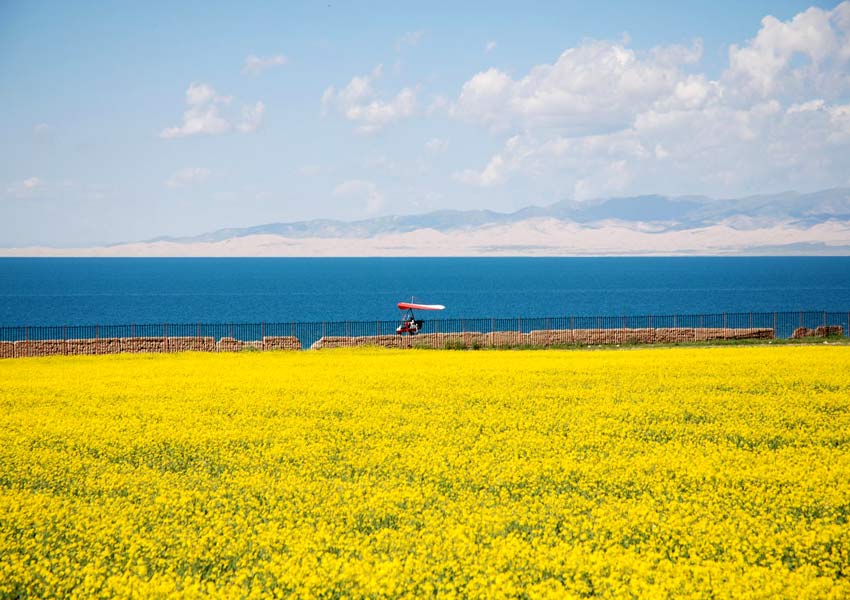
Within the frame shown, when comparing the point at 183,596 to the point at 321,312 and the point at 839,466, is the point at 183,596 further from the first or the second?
the point at 321,312

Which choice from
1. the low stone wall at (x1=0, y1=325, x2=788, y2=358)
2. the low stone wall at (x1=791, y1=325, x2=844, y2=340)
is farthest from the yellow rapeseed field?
the low stone wall at (x1=791, y1=325, x2=844, y2=340)

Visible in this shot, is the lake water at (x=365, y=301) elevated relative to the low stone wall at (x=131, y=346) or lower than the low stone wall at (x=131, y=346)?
lower

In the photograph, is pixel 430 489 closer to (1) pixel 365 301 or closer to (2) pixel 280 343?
(2) pixel 280 343

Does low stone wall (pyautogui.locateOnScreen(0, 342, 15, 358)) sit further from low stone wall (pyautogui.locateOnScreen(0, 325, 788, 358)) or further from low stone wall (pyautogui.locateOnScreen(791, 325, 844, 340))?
low stone wall (pyautogui.locateOnScreen(791, 325, 844, 340))

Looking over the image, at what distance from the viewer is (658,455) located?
58.9 ft

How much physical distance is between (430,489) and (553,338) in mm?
35116

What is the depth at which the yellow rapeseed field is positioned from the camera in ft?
39.6

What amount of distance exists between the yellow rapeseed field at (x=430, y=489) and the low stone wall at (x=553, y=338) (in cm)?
2041

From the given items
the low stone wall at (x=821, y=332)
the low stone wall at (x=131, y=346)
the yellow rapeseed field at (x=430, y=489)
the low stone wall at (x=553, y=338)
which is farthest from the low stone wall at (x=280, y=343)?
the low stone wall at (x=821, y=332)

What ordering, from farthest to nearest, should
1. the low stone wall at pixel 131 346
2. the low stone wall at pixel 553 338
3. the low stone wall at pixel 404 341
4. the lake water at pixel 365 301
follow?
1. the lake water at pixel 365 301
2. the low stone wall at pixel 553 338
3. the low stone wall at pixel 404 341
4. the low stone wall at pixel 131 346

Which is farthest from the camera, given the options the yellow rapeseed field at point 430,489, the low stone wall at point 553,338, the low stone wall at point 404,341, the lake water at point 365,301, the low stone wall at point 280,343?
the lake water at point 365,301

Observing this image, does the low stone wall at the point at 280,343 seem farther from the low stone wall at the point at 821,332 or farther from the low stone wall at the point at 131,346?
the low stone wall at the point at 821,332

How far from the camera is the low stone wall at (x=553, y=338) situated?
48.7 meters

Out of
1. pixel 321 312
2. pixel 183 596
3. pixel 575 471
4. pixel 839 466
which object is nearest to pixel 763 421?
pixel 839 466
